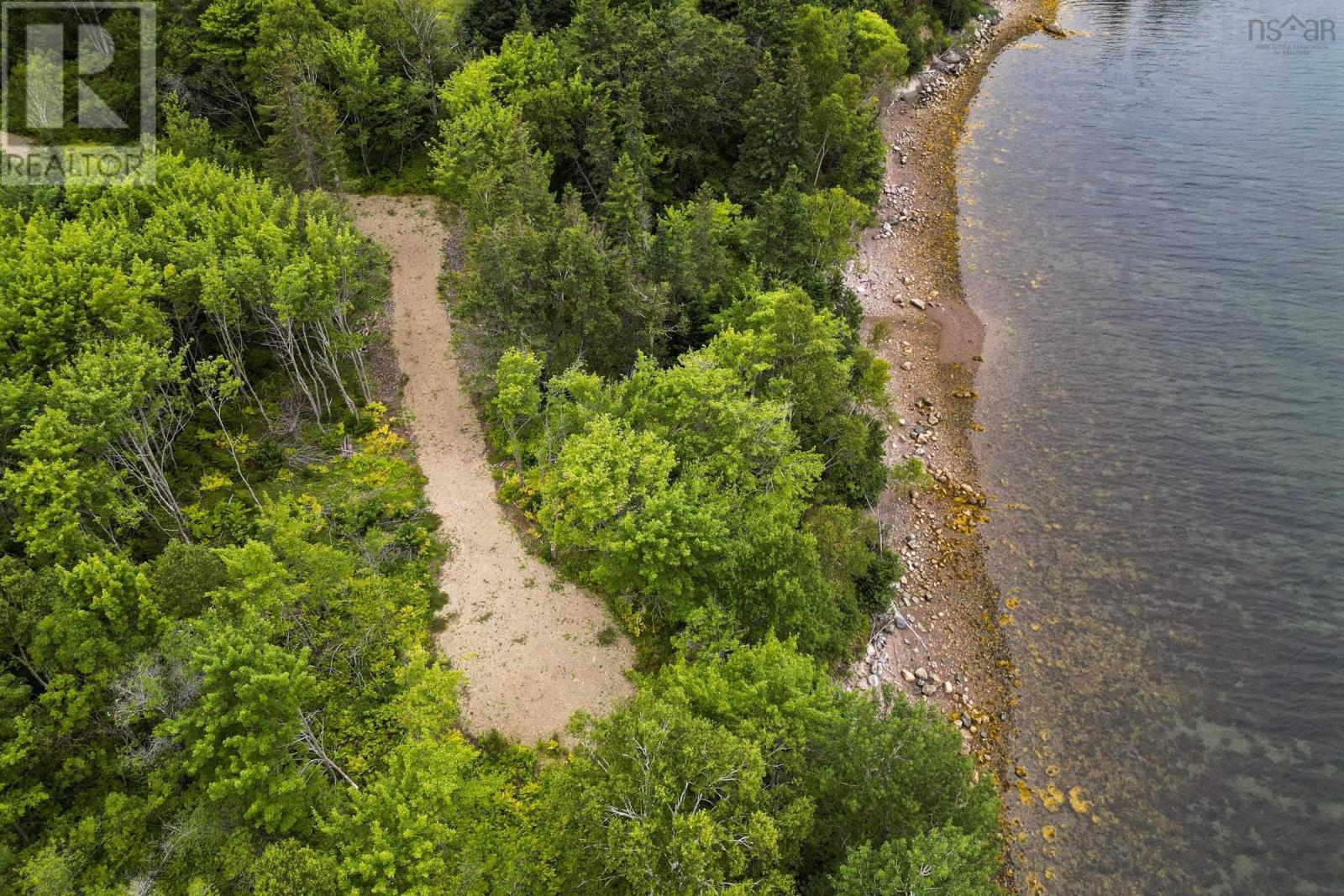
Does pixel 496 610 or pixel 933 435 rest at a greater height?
pixel 933 435

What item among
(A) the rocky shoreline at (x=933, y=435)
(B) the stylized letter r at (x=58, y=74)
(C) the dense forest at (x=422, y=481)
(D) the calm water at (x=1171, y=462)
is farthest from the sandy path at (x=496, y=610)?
(B) the stylized letter r at (x=58, y=74)

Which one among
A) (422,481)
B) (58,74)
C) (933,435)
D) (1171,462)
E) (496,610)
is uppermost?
(58,74)

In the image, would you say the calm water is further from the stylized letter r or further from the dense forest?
the stylized letter r

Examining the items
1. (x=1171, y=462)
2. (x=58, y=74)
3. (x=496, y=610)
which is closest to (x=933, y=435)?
(x=1171, y=462)

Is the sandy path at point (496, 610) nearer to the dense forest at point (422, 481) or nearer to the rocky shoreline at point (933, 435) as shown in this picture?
the dense forest at point (422, 481)

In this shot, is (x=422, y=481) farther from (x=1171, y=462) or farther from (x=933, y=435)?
(x=1171, y=462)

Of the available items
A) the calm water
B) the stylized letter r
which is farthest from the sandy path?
the stylized letter r

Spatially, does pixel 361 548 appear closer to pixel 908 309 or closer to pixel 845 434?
pixel 845 434
